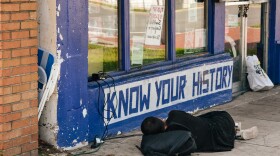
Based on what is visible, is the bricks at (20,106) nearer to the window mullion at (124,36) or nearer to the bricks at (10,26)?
the bricks at (10,26)

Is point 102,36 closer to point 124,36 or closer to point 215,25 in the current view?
point 124,36

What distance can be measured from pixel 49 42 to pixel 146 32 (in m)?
2.04

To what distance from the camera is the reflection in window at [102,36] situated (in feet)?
24.0

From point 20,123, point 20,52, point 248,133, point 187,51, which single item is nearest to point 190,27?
point 187,51

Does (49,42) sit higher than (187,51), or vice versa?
(49,42)

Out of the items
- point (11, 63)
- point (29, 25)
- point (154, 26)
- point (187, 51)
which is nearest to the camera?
point (11, 63)

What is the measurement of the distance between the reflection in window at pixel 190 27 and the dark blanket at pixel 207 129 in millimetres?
2010

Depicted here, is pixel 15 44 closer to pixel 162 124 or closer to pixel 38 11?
pixel 38 11

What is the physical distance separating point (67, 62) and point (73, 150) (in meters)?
0.99

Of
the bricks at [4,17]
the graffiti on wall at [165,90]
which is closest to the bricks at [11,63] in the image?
the bricks at [4,17]

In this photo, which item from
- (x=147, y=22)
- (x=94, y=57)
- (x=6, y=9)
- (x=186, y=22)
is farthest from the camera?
(x=186, y=22)

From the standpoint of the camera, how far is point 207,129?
692cm

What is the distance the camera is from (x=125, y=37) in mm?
7637

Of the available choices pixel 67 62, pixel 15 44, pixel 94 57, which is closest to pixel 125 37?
pixel 94 57
